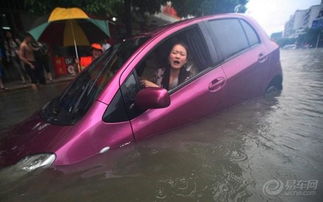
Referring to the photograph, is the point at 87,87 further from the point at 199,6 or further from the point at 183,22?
the point at 199,6

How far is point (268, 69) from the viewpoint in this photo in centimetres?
403

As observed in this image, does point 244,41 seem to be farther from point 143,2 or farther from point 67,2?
point 143,2

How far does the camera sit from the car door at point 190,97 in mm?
2740

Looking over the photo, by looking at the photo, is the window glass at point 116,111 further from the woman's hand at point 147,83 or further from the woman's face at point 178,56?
the woman's face at point 178,56

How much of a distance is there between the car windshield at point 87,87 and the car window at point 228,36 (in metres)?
1.00

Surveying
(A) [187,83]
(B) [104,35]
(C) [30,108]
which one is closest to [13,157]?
(A) [187,83]

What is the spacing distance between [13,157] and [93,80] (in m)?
1.04

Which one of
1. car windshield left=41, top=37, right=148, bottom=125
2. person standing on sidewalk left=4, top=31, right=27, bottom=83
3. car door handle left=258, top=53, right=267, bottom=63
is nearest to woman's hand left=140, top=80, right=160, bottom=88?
car windshield left=41, top=37, right=148, bottom=125

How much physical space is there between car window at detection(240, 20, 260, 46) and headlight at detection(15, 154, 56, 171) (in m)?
2.99

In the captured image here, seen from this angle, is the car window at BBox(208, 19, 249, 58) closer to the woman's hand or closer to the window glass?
the woman's hand

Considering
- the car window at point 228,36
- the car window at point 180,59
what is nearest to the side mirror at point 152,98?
the car window at point 180,59

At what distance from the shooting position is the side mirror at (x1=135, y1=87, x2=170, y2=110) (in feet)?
8.29

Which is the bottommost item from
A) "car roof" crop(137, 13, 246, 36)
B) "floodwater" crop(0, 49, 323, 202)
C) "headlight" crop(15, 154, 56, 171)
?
"floodwater" crop(0, 49, 323, 202)

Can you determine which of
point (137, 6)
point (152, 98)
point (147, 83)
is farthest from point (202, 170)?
point (137, 6)
